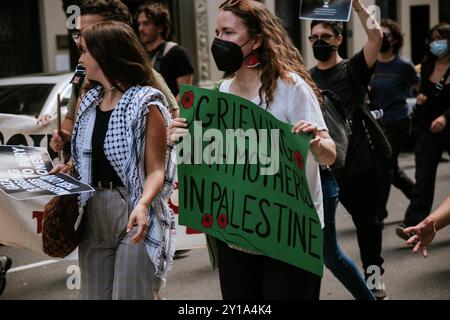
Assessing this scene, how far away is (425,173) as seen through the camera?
23.4 feet

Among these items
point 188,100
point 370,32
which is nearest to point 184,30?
point 370,32

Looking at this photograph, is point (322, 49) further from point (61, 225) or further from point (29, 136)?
point (61, 225)

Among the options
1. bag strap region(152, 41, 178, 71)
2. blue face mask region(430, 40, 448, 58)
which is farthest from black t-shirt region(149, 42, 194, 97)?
blue face mask region(430, 40, 448, 58)

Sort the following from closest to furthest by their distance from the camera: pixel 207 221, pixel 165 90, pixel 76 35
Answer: pixel 207 221 < pixel 165 90 < pixel 76 35

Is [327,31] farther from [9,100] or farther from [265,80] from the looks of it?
[9,100]

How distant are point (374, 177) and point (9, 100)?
4.87m

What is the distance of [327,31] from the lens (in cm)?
512

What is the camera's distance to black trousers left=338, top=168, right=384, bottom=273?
5.28 meters

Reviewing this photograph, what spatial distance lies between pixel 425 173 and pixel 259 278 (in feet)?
13.0

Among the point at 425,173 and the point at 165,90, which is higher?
the point at 165,90

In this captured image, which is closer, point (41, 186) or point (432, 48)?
point (41, 186)

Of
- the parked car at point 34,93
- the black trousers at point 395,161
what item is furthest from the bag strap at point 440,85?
the parked car at point 34,93
